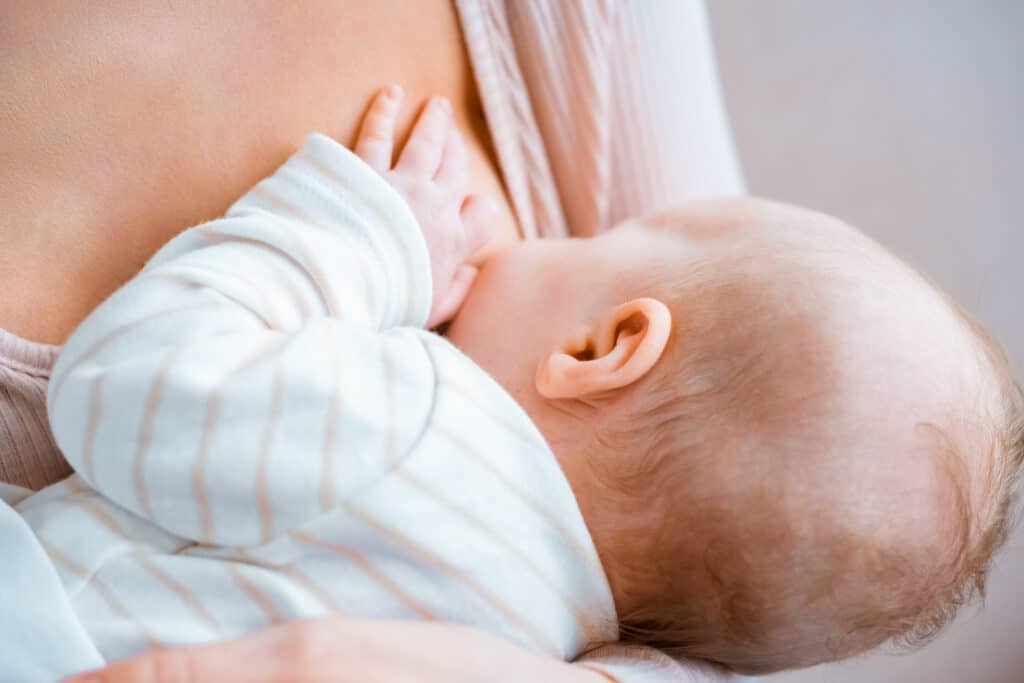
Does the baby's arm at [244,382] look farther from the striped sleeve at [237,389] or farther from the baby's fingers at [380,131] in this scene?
the baby's fingers at [380,131]

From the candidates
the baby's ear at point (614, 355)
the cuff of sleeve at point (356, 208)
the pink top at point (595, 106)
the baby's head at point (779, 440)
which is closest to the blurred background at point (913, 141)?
the pink top at point (595, 106)

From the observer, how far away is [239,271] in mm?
738

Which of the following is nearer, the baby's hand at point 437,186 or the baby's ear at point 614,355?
the baby's ear at point 614,355

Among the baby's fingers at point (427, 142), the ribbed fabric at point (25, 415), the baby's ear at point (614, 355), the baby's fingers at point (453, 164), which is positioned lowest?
the baby's ear at point (614, 355)

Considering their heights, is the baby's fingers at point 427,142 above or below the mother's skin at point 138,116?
below

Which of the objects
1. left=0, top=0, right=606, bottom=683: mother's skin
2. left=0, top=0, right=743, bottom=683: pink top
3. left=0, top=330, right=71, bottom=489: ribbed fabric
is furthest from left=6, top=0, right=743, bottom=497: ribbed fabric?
left=0, top=330, right=71, bottom=489: ribbed fabric

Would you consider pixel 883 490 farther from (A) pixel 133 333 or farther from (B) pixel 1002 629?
(B) pixel 1002 629

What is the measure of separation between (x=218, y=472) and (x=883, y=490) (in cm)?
51

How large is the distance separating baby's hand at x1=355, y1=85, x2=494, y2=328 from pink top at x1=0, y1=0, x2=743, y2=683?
16 cm

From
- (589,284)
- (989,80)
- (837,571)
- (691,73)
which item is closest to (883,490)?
(837,571)

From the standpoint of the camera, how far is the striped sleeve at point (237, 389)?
673 mm

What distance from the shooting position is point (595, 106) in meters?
1.18

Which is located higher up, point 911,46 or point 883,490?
point 911,46

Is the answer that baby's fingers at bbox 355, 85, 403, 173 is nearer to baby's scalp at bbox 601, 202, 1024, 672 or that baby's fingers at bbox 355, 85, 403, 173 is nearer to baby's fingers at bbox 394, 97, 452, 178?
baby's fingers at bbox 394, 97, 452, 178
